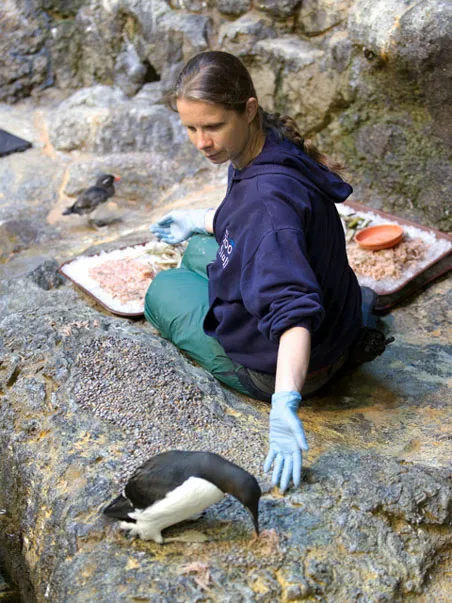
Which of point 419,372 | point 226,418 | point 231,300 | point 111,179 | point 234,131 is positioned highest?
point 234,131

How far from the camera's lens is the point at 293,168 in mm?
2287

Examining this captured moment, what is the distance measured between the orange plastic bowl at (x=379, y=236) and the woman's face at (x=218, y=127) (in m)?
1.82

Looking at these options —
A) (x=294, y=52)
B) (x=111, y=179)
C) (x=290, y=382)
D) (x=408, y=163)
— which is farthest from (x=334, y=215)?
(x=111, y=179)

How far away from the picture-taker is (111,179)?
552 centimetres

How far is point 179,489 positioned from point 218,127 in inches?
45.6

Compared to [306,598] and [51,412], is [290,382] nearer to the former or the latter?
[306,598]

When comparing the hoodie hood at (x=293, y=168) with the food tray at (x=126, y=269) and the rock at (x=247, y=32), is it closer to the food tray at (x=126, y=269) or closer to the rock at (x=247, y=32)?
the food tray at (x=126, y=269)

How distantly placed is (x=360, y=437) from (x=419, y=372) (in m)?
0.73

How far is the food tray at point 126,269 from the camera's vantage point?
3.66 metres

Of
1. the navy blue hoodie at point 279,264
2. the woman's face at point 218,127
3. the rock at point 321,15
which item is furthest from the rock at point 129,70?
the woman's face at point 218,127

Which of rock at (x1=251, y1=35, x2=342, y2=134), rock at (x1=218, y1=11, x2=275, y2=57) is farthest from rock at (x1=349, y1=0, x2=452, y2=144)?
rock at (x1=218, y1=11, x2=275, y2=57)

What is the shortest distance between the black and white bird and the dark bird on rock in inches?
149

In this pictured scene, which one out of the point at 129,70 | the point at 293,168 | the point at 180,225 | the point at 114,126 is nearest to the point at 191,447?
the point at 293,168

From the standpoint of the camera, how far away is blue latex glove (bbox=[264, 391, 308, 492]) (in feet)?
6.41
